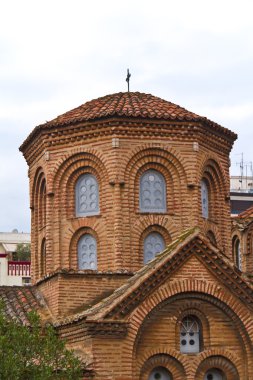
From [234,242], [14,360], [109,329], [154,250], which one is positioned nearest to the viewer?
[14,360]

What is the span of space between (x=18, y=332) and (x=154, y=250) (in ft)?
24.7

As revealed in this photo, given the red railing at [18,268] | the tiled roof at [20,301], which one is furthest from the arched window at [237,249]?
the red railing at [18,268]

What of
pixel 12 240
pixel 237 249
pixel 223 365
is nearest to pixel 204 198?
pixel 223 365

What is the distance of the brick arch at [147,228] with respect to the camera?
1084 inches

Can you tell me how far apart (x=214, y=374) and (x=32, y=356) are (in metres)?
5.99

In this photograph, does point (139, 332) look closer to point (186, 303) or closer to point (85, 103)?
point (186, 303)

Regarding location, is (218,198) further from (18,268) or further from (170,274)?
(18,268)

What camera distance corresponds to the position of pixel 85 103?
3028cm

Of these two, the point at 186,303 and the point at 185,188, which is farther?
the point at 185,188

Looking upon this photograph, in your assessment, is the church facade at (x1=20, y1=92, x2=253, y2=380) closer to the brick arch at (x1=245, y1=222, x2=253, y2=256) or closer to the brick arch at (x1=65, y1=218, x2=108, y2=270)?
the brick arch at (x1=65, y1=218, x2=108, y2=270)

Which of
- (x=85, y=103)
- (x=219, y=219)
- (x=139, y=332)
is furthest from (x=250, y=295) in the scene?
(x=85, y=103)

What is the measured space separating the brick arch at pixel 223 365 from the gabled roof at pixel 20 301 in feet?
15.5

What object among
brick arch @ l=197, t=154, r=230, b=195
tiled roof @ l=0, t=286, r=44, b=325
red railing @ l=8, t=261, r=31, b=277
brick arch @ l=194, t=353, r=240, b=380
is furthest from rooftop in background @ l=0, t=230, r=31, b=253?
brick arch @ l=194, t=353, r=240, b=380

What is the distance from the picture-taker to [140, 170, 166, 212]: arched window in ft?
92.2
